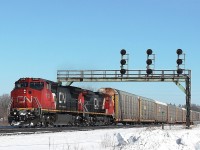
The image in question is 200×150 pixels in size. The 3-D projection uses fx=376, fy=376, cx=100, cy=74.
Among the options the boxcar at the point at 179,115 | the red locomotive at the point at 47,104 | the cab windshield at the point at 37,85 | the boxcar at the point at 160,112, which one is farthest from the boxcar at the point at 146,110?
the cab windshield at the point at 37,85

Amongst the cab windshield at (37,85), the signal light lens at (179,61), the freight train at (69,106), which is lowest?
the freight train at (69,106)

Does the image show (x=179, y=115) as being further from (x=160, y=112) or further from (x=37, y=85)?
(x=37, y=85)

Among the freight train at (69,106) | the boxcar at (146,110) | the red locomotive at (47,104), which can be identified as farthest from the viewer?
the boxcar at (146,110)

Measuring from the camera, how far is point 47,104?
96.3 ft

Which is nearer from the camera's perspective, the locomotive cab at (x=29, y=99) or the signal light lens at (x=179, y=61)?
the locomotive cab at (x=29, y=99)

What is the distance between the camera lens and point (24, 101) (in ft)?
91.8

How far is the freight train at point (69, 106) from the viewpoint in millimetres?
27828

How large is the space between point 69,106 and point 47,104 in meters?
4.47

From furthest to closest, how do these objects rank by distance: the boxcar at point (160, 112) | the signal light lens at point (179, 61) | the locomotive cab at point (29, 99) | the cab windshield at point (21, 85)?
the boxcar at point (160, 112) → the signal light lens at point (179, 61) → the cab windshield at point (21, 85) → the locomotive cab at point (29, 99)

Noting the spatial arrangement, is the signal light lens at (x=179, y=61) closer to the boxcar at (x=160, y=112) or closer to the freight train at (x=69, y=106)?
the freight train at (x=69, y=106)

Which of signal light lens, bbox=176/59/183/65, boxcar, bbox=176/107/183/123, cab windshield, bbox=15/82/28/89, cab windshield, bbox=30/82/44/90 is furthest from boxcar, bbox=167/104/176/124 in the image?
cab windshield, bbox=15/82/28/89

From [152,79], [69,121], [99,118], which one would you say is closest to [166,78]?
[152,79]

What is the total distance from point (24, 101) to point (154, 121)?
108 ft

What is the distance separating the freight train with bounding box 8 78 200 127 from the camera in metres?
27.8
